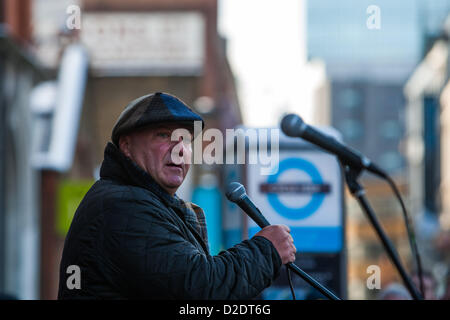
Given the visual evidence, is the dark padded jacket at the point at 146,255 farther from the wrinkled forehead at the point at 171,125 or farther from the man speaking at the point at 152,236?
the wrinkled forehead at the point at 171,125

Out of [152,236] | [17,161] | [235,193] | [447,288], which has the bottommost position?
[447,288]

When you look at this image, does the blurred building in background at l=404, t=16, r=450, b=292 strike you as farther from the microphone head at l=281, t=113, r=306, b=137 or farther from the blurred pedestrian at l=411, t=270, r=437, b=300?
the microphone head at l=281, t=113, r=306, b=137

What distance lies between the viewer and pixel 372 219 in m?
2.87

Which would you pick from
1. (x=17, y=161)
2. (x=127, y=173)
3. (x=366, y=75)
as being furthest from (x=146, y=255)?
(x=366, y=75)

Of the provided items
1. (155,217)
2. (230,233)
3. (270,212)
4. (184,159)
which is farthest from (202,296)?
(230,233)

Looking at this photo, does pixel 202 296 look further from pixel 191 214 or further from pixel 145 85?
pixel 145 85

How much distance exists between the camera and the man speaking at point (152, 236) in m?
1.89

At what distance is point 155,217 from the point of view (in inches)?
77.8

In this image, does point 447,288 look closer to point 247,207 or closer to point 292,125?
point 292,125

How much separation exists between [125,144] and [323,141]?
0.89 m

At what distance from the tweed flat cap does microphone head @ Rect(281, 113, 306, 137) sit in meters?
0.65

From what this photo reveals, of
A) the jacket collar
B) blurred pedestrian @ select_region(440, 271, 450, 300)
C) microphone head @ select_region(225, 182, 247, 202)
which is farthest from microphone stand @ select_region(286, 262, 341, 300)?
blurred pedestrian @ select_region(440, 271, 450, 300)
